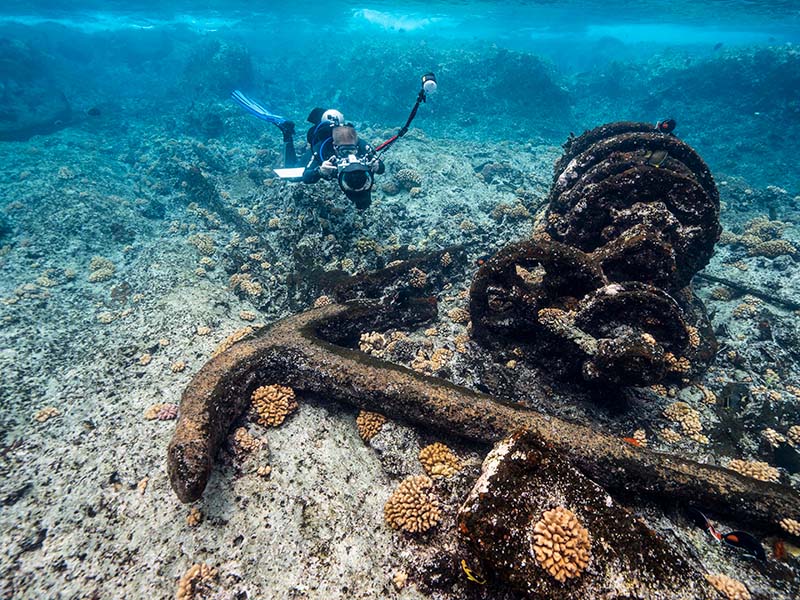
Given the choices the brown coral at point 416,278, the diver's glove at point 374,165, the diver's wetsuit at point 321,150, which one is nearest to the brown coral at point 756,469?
the brown coral at point 416,278

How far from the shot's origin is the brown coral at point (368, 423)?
5.55 m

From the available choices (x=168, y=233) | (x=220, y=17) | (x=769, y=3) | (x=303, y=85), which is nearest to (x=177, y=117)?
(x=303, y=85)

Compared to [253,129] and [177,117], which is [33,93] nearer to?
[177,117]

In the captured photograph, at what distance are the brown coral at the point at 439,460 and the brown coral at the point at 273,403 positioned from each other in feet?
7.44

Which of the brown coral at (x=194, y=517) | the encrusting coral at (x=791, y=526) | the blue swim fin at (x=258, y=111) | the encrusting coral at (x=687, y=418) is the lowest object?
the brown coral at (x=194, y=517)

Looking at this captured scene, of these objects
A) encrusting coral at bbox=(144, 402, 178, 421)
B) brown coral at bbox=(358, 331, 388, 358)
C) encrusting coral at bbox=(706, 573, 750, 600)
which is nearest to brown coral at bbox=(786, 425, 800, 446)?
encrusting coral at bbox=(706, 573, 750, 600)

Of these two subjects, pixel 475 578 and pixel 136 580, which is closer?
pixel 475 578

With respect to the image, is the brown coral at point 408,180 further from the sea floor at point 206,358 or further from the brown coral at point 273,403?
the brown coral at point 273,403

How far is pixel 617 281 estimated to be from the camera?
6.48 meters

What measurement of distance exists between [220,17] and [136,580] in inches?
3302

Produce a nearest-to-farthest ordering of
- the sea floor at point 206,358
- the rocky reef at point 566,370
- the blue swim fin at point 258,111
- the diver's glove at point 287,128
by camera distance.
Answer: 1. the rocky reef at point 566,370
2. the sea floor at point 206,358
3. the diver's glove at point 287,128
4. the blue swim fin at point 258,111

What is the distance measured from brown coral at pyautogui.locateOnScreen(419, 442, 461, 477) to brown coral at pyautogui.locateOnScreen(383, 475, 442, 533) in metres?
0.28

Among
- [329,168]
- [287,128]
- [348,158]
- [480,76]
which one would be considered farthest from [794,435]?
[480,76]

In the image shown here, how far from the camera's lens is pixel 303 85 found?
4122cm
